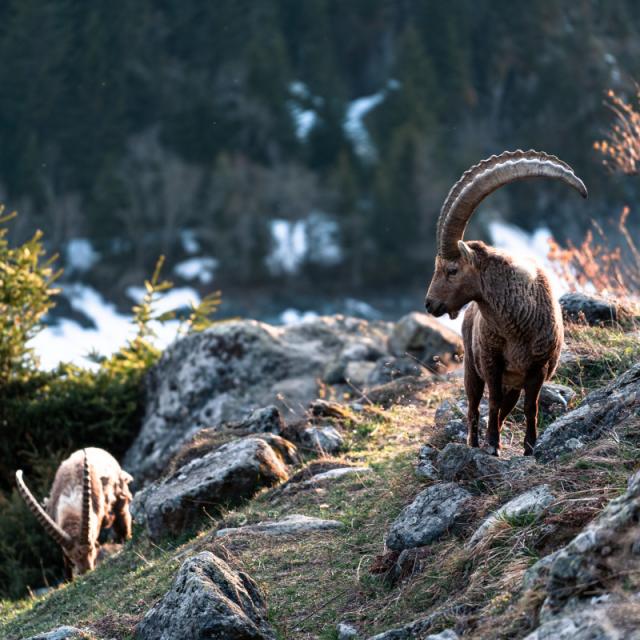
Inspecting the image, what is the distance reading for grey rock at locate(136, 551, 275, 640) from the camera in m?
6.08

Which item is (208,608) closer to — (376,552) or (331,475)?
(376,552)

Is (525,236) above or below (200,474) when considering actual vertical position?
above

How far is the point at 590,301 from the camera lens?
11.0 meters

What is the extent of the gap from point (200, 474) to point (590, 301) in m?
3.90

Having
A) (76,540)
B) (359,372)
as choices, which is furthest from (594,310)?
(76,540)

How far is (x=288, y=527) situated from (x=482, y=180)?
270cm

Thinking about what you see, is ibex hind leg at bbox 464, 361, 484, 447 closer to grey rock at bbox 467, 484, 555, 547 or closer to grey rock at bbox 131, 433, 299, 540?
grey rock at bbox 467, 484, 555, 547

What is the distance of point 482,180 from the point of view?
294 inches

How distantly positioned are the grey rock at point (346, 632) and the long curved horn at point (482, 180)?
95.6 inches

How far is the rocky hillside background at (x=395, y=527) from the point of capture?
17.3 feet

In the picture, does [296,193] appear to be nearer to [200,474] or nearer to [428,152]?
[428,152]

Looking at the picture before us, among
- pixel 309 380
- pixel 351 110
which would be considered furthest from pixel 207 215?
pixel 309 380

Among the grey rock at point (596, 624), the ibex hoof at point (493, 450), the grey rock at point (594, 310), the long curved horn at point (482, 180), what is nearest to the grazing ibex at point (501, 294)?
the long curved horn at point (482, 180)

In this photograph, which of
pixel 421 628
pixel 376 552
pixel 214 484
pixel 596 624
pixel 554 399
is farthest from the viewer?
pixel 214 484
